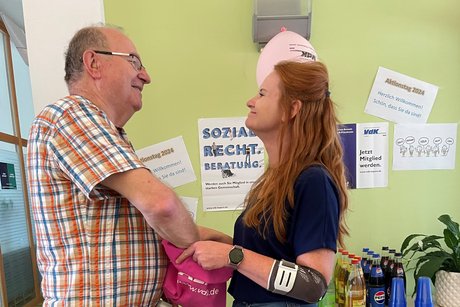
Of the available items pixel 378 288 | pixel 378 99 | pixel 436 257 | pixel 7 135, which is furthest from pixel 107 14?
pixel 7 135

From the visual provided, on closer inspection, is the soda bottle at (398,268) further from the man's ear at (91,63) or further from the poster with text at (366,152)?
the man's ear at (91,63)

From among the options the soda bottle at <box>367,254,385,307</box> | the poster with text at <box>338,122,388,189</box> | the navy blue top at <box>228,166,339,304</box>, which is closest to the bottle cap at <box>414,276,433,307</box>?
the soda bottle at <box>367,254,385,307</box>

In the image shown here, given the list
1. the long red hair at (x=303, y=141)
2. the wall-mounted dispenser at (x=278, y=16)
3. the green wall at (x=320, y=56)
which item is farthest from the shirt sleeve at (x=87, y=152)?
the wall-mounted dispenser at (x=278, y=16)

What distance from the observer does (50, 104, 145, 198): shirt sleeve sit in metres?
0.89

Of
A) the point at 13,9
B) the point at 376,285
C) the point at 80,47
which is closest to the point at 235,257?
the point at 80,47

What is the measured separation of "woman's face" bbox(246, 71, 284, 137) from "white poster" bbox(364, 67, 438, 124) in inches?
41.2

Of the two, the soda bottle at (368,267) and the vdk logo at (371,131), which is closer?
the soda bottle at (368,267)

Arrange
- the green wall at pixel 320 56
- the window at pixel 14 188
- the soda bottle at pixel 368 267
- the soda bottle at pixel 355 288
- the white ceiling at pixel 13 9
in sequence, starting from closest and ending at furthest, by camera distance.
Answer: the soda bottle at pixel 355 288 → the soda bottle at pixel 368 267 → the green wall at pixel 320 56 → the white ceiling at pixel 13 9 → the window at pixel 14 188

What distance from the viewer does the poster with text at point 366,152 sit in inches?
77.5

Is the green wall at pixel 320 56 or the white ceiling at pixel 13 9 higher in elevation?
the white ceiling at pixel 13 9

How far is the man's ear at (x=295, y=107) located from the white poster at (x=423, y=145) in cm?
114

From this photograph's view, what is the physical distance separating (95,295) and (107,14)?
1.43m

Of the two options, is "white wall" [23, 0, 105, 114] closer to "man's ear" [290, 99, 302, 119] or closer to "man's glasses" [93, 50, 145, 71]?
"man's glasses" [93, 50, 145, 71]

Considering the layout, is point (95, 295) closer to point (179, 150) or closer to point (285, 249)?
point (285, 249)
